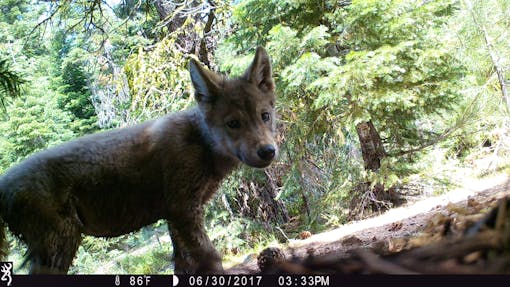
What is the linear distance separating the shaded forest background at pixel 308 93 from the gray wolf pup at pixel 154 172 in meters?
2.06

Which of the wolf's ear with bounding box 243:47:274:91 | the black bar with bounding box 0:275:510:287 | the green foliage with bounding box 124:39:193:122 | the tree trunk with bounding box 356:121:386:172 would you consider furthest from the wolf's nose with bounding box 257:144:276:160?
the green foliage with bounding box 124:39:193:122

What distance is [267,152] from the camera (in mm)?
2270

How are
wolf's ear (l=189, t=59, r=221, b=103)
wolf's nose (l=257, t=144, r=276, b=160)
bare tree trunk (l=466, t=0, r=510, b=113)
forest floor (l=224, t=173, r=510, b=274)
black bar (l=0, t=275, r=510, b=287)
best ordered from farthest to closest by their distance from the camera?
bare tree trunk (l=466, t=0, r=510, b=113) < wolf's ear (l=189, t=59, r=221, b=103) < wolf's nose (l=257, t=144, r=276, b=160) < forest floor (l=224, t=173, r=510, b=274) < black bar (l=0, t=275, r=510, b=287)

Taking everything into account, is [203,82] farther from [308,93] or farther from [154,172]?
[308,93]

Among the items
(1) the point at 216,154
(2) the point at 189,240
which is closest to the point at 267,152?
(1) the point at 216,154

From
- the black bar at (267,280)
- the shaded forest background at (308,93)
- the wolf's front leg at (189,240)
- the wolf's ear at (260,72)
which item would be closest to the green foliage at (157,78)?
the shaded forest background at (308,93)

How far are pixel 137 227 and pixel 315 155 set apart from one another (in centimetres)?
406

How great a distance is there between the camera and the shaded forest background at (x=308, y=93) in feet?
16.6

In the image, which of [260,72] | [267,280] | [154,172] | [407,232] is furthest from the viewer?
[260,72]

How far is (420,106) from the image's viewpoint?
526 centimetres

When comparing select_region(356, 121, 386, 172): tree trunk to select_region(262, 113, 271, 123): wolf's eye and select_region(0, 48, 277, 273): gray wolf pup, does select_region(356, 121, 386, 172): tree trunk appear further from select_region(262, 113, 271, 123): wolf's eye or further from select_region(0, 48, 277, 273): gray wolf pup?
select_region(262, 113, 271, 123): wolf's eye

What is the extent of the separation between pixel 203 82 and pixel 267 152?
0.63 m

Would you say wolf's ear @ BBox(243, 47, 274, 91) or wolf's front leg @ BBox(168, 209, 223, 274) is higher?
wolf's ear @ BBox(243, 47, 274, 91)

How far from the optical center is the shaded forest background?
5.05 metres
